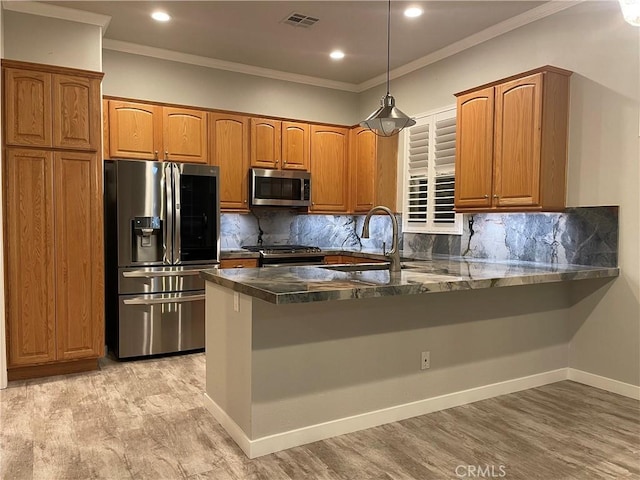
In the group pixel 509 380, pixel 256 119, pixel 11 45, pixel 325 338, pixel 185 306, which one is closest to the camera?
pixel 325 338

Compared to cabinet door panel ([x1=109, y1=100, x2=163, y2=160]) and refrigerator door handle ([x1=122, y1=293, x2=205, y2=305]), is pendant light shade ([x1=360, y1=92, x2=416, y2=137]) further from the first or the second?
cabinet door panel ([x1=109, y1=100, x2=163, y2=160])

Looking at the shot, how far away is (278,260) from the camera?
16.3 feet

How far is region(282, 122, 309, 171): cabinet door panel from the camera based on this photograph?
17.7 ft

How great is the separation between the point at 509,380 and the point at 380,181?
8.80ft

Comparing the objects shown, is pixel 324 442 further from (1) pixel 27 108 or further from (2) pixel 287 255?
(1) pixel 27 108

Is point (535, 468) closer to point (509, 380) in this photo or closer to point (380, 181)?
point (509, 380)

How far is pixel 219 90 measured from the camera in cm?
512

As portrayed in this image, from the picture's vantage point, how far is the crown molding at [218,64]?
459 centimetres

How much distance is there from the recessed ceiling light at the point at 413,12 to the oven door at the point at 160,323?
2944mm

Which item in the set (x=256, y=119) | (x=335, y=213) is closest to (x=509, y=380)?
(x=335, y=213)

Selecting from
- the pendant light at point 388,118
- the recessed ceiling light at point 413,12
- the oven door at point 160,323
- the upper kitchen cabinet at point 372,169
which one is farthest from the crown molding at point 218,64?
the pendant light at point 388,118

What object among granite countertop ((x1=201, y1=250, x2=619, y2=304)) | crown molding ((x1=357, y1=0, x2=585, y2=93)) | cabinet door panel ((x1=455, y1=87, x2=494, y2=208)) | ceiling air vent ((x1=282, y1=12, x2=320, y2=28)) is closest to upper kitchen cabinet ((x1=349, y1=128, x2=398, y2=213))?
crown molding ((x1=357, y1=0, x2=585, y2=93))

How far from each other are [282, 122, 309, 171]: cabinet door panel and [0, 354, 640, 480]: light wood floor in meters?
2.82

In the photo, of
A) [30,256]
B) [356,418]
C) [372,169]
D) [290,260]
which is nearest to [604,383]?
[356,418]
